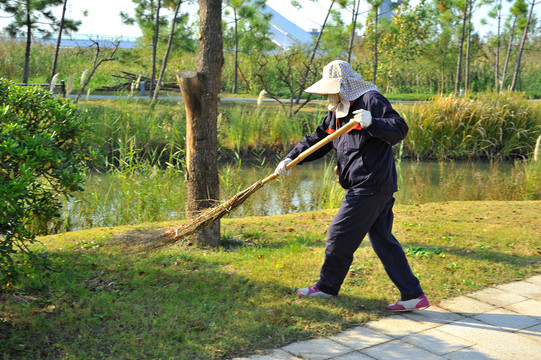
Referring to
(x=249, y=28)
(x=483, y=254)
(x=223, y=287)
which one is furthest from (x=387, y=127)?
(x=249, y=28)

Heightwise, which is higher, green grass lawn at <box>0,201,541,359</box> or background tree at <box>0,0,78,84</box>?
background tree at <box>0,0,78,84</box>

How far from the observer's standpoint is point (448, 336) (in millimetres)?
3742

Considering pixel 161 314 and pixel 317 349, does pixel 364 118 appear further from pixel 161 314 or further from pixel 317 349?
pixel 161 314

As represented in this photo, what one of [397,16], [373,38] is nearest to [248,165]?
[373,38]

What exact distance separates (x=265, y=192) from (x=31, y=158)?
6.17 m

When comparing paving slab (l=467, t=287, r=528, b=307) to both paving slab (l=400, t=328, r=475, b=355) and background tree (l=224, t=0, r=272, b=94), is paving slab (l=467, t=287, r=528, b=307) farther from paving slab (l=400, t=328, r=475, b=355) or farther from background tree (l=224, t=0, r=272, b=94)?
background tree (l=224, t=0, r=272, b=94)

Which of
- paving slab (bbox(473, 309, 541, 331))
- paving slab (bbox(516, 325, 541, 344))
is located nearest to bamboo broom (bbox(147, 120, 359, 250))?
paving slab (bbox(473, 309, 541, 331))

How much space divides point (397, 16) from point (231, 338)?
65.1 ft

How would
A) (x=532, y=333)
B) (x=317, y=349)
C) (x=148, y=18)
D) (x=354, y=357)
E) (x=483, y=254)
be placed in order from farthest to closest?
1. (x=148, y=18)
2. (x=483, y=254)
3. (x=532, y=333)
4. (x=317, y=349)
5. (x=354, y=357)

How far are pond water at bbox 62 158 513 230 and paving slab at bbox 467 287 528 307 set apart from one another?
3616 millimetres

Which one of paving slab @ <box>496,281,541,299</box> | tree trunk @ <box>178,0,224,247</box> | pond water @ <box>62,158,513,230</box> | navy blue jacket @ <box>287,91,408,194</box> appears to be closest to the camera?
navy blue jacket @ <box>287,91,408,194</box>

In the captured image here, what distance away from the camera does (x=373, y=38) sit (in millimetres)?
20766

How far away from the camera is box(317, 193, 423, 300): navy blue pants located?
399cm

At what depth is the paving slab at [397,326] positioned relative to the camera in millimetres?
3807
